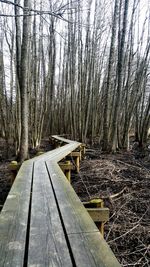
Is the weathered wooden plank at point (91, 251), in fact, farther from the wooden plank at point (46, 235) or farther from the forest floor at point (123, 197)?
the forest floor at point (123, 197)

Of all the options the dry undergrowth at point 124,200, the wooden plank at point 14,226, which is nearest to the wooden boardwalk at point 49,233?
the wooden plank at point 14,226

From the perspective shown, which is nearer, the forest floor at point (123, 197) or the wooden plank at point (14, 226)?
the wooden plank at point (14, 226)

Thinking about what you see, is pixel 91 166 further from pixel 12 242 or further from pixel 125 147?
pixel 12 242

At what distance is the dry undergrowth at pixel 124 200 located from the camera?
2.75 meters

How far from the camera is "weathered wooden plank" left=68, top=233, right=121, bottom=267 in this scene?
49.0 inches

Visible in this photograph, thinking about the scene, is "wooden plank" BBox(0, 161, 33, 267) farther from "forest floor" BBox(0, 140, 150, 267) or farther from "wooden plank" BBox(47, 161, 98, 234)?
"forest floor" BBox(0, 140, 150, 267)

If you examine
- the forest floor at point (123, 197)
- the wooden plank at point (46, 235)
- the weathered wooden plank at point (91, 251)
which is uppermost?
the weathered wooden plank at point (91, 251)

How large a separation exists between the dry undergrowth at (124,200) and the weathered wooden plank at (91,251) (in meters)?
1.21

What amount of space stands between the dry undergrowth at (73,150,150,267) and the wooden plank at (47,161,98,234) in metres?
0.86

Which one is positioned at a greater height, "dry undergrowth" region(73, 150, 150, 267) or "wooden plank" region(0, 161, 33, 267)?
"wooden plank" region(0, 161, 33, 267)

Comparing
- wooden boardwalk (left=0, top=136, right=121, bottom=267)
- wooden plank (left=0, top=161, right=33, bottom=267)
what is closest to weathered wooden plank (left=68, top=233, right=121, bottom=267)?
wooden boardwalk (left=0, top=136, right=121, bottom=267)

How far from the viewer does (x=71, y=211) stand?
1.93 meters

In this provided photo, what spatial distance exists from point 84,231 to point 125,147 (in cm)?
801

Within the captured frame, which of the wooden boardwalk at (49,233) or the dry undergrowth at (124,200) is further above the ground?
the wooden boardwalk at (49,233)
